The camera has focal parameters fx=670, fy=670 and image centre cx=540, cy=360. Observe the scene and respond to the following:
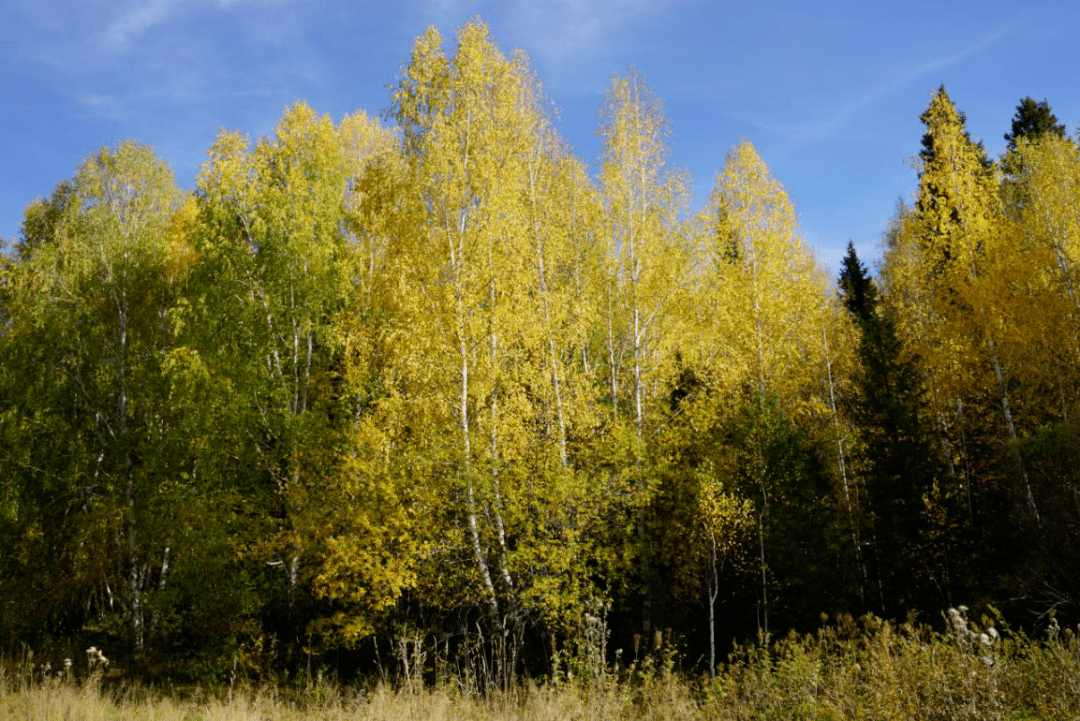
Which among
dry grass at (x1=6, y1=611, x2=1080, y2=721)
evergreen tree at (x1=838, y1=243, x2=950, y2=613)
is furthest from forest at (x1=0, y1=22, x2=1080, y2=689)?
dry grass at (x1=6, y1=611, x2=1080, y2=721)

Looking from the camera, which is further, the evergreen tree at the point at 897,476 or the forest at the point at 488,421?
the evergreen tree at the point at 897,476

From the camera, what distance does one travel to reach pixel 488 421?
10.0 m

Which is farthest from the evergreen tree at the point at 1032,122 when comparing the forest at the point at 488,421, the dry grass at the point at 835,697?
the dry grass at the point at 835,697

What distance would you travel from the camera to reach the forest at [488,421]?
1006 cm

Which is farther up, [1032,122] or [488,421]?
[1032,122]

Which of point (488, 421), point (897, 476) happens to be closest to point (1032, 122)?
point (897, 476)

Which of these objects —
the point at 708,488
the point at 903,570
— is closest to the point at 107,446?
the point at 708,488

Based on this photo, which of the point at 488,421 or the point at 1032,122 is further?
the point at 1032,122

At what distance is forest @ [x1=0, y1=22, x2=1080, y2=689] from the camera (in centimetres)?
1006

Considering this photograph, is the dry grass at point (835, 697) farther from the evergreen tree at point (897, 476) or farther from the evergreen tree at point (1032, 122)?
the evergreen tree at point (1032, 122)

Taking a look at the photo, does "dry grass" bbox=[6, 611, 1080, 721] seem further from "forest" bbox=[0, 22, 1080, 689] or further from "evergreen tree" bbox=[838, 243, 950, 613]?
"evergreen tree" bbox=[838, 243, 950, 613]

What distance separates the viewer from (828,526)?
13.5 m

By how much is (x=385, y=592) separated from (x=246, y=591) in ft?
11.7

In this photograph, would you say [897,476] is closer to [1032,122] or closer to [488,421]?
[488,421]
